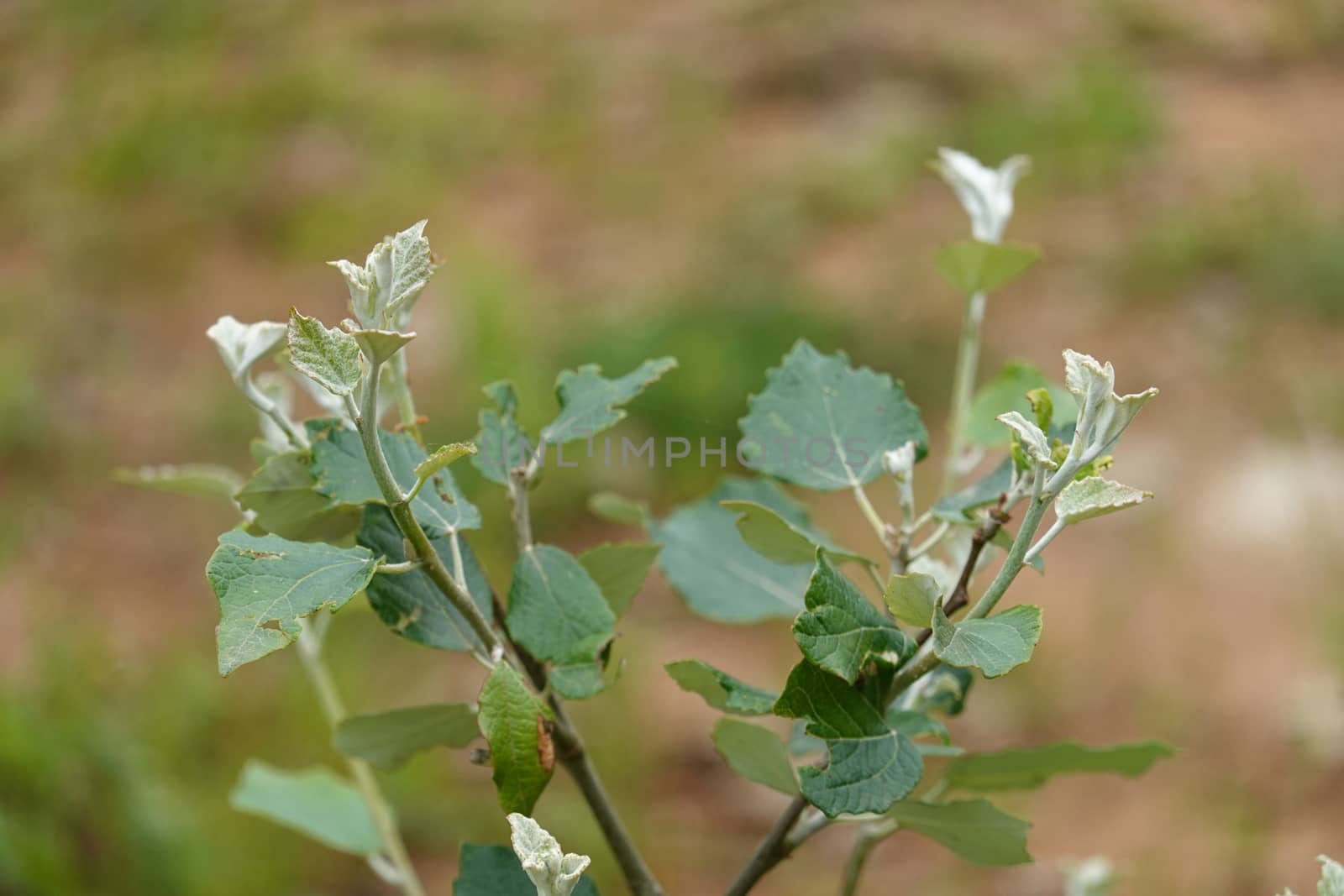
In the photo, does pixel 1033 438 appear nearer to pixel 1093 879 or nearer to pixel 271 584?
pixel 271 584

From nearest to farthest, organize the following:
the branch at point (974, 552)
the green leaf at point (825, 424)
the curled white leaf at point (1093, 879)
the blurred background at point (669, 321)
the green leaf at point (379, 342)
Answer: the green leaf at point (379, 342) < the branch at point (974, 552) < the green leaf at point (825, 424) < the curled white leaf at point (1093, 879) < the blurred background at point (669, 321)

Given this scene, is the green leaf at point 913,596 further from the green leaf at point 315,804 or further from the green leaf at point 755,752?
the green leaf at point 315,804

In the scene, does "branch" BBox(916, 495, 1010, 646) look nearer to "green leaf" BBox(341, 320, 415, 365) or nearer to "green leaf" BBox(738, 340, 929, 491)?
"green leaf" BBox(738, 340, 929, 491)

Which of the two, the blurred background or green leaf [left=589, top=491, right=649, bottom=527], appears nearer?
green leaf [left=589, top=491, right=649, bottom=527]

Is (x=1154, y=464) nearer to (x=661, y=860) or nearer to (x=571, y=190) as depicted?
(x=661, y=860)

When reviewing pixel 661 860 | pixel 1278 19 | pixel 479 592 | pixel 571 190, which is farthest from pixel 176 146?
pixel 479 592

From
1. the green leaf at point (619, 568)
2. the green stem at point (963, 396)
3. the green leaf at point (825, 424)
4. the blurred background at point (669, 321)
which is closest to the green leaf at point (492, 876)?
the green leaf at point (619, 568)

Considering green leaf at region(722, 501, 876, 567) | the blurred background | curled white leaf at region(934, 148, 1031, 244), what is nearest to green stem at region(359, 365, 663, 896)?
green leaf at region(722, 501, 876, 567)

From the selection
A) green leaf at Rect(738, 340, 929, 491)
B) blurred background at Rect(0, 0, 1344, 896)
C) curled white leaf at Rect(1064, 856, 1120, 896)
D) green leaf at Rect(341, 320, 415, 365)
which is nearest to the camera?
green leaf at Rect(341, 320, 415, 365)
